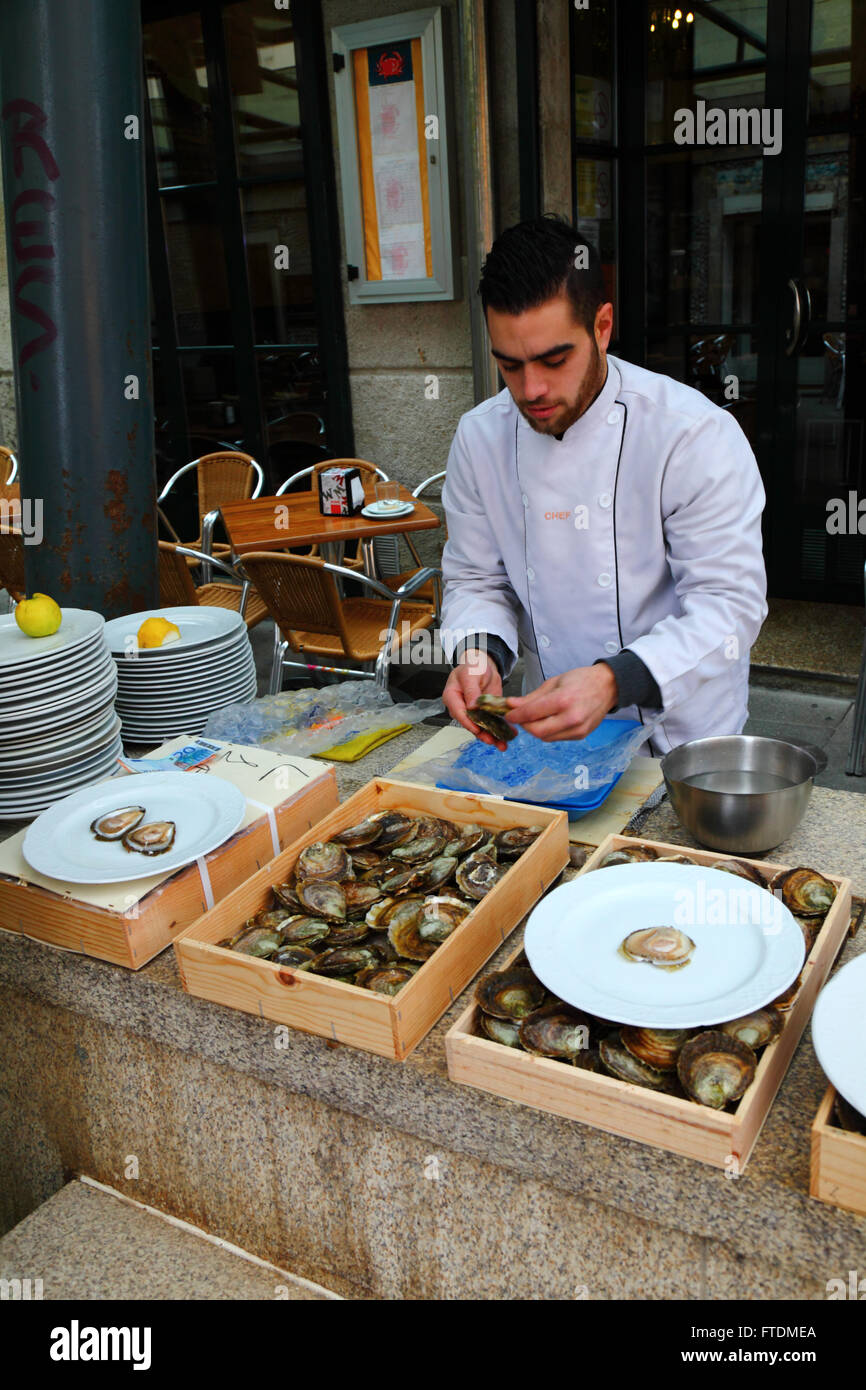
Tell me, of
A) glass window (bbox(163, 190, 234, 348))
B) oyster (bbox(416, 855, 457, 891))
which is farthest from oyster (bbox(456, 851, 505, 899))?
glass window (bbox(163, 190, 234, 348))

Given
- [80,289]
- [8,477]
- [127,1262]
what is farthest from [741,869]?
[8,477]

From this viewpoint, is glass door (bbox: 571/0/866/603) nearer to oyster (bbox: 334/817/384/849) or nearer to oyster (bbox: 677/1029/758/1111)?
oyster (bbox: 334/817/384/849)

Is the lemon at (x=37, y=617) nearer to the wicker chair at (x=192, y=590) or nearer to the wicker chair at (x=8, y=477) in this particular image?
the wicker chair at (x=192, y=590)

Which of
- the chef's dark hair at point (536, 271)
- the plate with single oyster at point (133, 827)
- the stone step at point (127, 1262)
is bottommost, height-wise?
the stone step at point (127, 1262)

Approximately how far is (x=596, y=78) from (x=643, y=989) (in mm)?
5049

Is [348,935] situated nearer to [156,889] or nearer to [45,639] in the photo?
[156,889]

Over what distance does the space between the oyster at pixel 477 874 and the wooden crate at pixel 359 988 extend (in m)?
0.03

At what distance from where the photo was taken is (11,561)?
17.3 ft

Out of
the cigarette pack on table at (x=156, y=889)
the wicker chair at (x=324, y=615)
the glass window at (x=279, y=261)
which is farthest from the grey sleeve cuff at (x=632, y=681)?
the glass window at (x=279, y=261)

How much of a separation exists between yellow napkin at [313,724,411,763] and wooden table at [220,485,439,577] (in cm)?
231

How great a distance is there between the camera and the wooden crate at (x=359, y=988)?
1.39 meters

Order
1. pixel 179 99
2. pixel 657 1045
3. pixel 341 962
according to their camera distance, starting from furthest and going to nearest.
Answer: pixel 179 99 < pixel 341 962 < pixel 657 1045

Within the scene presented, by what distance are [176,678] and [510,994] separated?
1.32 meters

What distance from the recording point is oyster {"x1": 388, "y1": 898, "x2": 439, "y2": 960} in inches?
58.6
